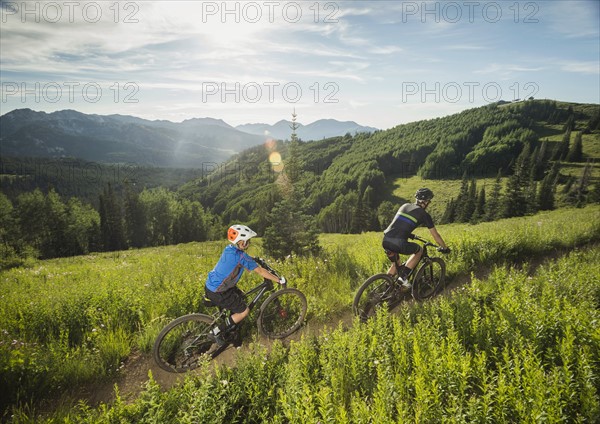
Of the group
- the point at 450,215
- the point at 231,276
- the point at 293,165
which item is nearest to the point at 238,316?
the point at 231,276

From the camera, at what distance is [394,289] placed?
7.74 meters

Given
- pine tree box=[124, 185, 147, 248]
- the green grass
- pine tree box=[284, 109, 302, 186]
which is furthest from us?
pine tree box=[124, 185, 147, 248]

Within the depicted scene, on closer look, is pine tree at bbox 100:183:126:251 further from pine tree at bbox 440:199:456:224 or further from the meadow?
pine tree at bbox 440:199:456:224

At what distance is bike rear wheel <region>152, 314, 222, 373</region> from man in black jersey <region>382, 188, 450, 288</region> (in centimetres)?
473

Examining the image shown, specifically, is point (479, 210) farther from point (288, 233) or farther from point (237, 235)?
point (237, 235)

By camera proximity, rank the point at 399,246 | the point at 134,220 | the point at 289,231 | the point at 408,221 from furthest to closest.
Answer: the point at 134,220, the point at 289,231, the point at 399,246, the point at 408,221

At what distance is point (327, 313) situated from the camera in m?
7.70

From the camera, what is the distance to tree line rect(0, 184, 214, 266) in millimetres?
66125

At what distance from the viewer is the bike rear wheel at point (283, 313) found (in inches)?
277

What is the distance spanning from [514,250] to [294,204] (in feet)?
41.7

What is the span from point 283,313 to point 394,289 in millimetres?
2972

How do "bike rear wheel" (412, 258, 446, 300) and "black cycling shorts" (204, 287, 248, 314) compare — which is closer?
"black cycling shorts" (204, 287, 248, 314)

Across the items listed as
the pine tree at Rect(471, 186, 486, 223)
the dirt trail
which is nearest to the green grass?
the dirt trail

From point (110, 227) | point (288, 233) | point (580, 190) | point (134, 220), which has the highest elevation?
point (580, 190)
